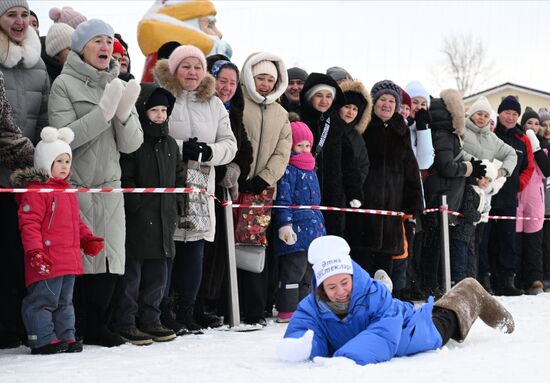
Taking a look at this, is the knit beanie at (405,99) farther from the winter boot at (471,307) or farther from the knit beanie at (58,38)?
the knit beanie at (58,38)

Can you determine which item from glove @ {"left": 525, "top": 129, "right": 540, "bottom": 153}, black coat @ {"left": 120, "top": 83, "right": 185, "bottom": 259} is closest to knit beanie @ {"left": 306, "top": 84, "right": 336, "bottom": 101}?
black coat @ {"left": 120, "top": 83, "right": 185, "bottom": 259}

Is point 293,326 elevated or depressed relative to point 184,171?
depressed

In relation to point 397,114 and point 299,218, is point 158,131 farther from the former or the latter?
point 397,114

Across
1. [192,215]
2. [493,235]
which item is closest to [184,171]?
[192,215]

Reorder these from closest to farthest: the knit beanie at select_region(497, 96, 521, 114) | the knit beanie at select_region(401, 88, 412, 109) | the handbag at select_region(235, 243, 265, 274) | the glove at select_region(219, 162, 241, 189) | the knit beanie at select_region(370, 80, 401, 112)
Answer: the glove at select_region(219, 162, 241, 189)
the handbag at select_region(235, 243, 265, 274)
the knit beanie at select_region(370, 80, 401, 112)
the knit beanie at select_region(401, 88, 412, 109)
the knit beanie at select_region(497, 96, 521, 114)

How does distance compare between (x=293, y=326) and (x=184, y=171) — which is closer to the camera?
(x=293, y=326)

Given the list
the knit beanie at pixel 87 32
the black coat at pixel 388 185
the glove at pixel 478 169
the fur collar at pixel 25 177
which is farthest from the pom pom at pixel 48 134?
the glove at pixel 478 169

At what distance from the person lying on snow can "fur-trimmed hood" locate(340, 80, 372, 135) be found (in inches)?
145

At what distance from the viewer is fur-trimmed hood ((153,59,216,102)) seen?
784 cm

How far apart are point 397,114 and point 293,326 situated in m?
4.59

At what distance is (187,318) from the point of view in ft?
25.4

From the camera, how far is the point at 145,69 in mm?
9672

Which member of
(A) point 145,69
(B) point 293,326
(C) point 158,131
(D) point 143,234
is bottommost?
(B) point 293,326

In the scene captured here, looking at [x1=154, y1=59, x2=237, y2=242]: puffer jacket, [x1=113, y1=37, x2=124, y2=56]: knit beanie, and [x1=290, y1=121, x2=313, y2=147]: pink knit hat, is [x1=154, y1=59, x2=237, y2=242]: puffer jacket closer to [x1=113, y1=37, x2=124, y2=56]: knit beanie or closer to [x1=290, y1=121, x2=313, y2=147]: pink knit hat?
[x1=113, y1=37, x2=124, y2=56]: knit beanie
